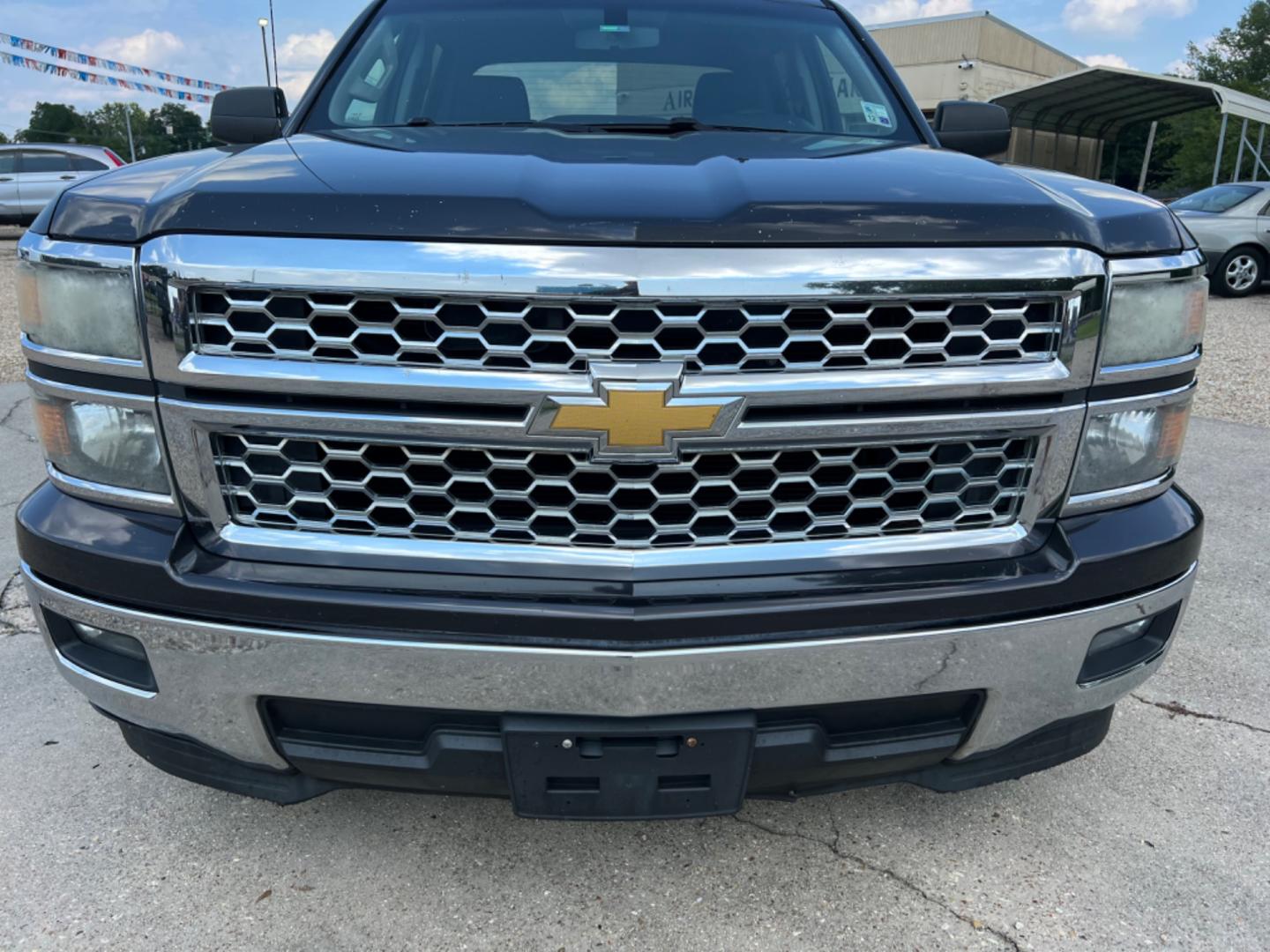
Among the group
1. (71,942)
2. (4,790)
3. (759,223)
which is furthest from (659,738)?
(4,790)

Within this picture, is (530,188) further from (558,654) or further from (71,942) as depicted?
(71,942)

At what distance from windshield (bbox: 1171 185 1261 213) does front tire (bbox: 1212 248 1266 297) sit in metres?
0.58

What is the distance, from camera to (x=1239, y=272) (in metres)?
12.3

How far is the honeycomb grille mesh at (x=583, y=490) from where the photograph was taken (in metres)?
1.61

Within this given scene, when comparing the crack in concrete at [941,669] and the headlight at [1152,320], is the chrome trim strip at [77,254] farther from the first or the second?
the headlight at [1152,320]

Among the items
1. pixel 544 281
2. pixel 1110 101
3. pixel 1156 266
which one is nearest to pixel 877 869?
pixel 1156 266

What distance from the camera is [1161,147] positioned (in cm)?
4969

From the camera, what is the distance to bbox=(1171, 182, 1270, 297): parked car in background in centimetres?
1184

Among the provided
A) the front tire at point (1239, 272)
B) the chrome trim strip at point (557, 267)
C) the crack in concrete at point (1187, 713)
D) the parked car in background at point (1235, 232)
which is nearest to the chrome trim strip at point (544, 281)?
the chrome trim strip at point (557, 267)

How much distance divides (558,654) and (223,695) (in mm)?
590

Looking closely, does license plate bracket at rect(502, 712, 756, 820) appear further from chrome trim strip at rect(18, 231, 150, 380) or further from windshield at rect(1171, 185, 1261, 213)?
windshield at rect(1171, 185, 1261, 213)

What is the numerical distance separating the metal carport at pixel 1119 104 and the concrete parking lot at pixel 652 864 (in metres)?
17.5

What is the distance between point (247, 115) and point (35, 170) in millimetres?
16832

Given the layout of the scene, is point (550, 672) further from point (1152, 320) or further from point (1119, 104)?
point (1119, 104)
